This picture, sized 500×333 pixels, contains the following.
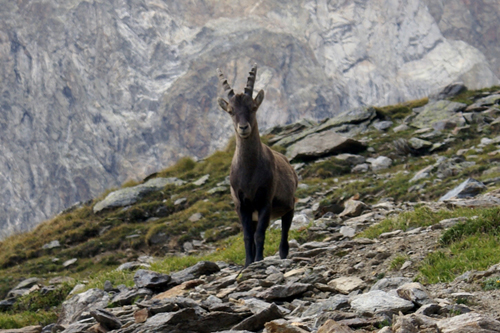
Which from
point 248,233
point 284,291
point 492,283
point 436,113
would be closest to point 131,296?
point 248,233

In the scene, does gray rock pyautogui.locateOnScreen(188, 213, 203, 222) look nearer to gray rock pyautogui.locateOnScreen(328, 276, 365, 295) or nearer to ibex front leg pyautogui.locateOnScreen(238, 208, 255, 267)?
ibex front leg pyautogui.locateOnScreen(238, 208, 255, 267)

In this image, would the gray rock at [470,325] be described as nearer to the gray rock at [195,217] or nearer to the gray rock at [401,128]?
the gray rock at [195,217]

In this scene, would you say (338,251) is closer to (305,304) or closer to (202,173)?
(305,304)

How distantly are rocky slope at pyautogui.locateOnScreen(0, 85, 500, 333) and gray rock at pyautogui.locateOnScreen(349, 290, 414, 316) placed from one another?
0.04 ft

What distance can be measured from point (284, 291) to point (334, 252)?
275 cm

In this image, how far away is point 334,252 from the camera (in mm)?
9273

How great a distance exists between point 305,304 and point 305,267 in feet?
6.67

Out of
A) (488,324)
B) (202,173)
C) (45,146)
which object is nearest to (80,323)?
(488,324)

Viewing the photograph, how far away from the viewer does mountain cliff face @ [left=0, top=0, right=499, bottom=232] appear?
165 m

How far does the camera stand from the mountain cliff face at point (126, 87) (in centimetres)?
16462

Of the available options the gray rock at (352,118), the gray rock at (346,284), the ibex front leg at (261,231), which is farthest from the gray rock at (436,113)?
the gray rock at (346,284)

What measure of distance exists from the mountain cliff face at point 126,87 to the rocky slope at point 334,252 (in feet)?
470

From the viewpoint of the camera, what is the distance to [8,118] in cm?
16400

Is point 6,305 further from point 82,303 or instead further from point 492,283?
point 492,283
